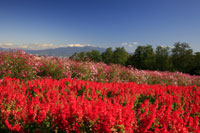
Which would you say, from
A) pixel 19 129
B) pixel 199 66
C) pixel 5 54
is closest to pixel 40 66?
pixel 5 54

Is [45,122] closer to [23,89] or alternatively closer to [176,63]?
[23,89]

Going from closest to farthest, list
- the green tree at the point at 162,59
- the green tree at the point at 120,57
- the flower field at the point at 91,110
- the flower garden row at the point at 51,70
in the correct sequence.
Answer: the flower field at the point at 91,110 → the flower garden row at the point at 51,70 → the green tree at the point at 162,59 → the green tree at the point at 120,57

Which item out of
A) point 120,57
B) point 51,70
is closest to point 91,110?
point 51,70

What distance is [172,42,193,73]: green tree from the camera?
30.6 meters

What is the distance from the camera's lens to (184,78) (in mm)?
16422

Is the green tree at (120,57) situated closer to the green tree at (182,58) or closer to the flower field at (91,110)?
the green tree at (182,58)

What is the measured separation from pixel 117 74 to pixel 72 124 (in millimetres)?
9293

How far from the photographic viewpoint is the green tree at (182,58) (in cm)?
3061

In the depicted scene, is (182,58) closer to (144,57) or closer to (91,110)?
(144,57)

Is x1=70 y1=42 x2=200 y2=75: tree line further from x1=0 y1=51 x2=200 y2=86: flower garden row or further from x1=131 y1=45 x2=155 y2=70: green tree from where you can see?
x1=0 y1=51 x2=200 y2=86: flower garden row

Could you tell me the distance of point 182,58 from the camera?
105ft

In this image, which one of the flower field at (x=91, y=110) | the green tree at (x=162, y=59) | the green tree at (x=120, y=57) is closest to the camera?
the flower field at (x=91, y=110)

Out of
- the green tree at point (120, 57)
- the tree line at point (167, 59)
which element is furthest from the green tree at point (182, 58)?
the green tree at point (120, 57)

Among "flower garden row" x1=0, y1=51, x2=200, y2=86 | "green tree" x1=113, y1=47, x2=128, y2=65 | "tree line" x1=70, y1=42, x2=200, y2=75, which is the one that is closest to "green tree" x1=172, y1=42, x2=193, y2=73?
"tree line" x1=70, y1=42, x2=200, y2=75
